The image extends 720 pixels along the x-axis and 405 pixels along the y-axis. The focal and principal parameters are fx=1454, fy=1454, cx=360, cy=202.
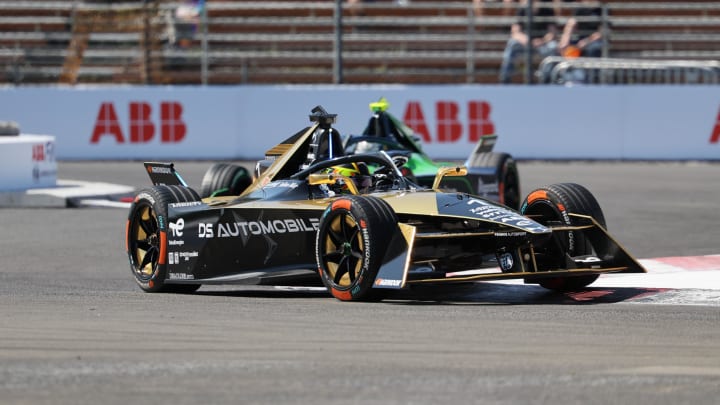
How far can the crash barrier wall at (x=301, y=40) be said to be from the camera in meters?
27.0

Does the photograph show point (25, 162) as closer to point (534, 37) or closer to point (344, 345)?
point (534, 37)

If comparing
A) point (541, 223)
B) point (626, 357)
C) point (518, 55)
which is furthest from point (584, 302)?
point (518, 55)

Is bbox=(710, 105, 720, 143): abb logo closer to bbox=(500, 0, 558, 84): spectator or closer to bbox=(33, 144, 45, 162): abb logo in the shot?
bbox=(500, 0, 558, 84): spectator

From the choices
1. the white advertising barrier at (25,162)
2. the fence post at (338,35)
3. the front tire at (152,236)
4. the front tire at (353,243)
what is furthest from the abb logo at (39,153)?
the front tire at (353,243)

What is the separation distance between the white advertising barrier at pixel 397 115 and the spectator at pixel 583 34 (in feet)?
7.33

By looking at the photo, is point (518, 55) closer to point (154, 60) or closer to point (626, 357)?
point (154, 60)

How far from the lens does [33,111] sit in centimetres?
2478

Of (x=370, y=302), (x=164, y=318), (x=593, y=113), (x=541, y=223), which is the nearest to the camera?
(x=164, y=318)

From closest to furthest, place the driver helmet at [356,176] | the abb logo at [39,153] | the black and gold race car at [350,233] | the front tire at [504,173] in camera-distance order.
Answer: the black and gold race car at [350,233]
the driver helmet at [356,176]
the front tire at [504,173]
the abb logo at [39,153]

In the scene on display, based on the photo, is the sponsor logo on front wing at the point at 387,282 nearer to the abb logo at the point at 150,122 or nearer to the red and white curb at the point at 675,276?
the red and white curb at the point at 675,276

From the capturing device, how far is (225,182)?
1281 centimetres

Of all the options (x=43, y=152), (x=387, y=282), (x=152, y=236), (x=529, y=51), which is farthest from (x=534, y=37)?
(x=387, y=282)

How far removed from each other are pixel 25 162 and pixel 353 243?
1016cm

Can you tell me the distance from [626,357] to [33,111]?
63.5 feet
